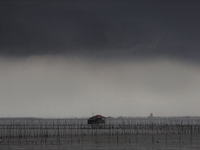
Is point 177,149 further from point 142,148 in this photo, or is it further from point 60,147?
point 60,147

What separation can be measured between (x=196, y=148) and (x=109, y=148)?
9110 millimetres

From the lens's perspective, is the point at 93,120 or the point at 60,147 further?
the point at 93,120

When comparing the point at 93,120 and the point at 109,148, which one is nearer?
the point at 109,148

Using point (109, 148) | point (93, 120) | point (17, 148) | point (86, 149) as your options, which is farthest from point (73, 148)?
point (93, 120)

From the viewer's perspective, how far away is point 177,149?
32.8 m

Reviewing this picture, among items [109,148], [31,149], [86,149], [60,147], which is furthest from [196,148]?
[31,149]

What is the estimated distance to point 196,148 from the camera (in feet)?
109

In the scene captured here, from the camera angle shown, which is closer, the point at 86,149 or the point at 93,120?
the point at 86,149

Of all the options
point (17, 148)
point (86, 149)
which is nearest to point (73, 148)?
point (86, 149)

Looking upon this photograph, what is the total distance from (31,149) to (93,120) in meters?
42.4

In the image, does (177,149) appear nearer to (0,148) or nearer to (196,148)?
(196,148)

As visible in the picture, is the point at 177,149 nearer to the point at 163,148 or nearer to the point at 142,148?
the point at 163,148

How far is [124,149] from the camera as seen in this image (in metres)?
32.7

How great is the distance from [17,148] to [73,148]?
5.96 m
